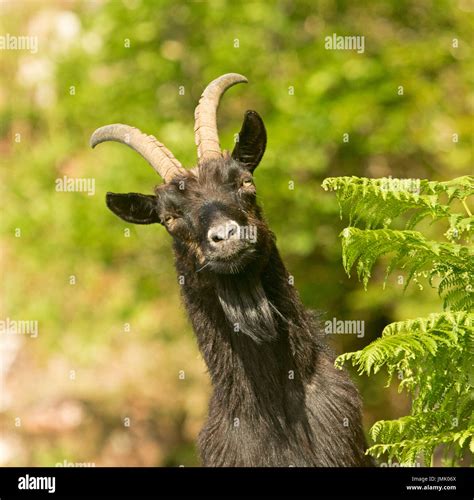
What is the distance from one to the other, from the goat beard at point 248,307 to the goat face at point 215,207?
6.8 inches

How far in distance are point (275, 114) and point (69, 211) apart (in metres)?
4.16

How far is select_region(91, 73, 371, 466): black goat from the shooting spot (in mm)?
6887

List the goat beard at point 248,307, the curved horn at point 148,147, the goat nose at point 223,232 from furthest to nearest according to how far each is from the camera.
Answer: the curved horn at point 148,147
the goat beard at point 248,307
the goat nose at point 223,232

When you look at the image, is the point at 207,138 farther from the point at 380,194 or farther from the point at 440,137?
the point at 440,137

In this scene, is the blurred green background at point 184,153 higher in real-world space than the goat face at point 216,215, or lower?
higher

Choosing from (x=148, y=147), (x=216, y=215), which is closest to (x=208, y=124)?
(x=148, y=147)

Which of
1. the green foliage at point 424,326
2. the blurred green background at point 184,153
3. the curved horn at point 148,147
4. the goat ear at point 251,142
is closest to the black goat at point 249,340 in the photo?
the curved horn at point 148,147

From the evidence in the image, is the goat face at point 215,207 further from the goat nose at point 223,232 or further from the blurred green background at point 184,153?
the blurred green background at point 184,153

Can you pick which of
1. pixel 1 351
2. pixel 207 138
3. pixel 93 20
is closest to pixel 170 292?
pixel 1 351

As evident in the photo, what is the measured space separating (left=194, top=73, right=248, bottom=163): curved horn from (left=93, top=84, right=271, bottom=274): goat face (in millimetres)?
46

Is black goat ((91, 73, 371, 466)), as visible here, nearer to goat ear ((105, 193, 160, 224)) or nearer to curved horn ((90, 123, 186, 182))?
curved horn ((90, 123, 186, 182))

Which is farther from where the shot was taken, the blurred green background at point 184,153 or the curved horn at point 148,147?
the blurred green background at point 184,153

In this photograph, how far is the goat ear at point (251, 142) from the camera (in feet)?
24.9

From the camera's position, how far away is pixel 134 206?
7.70 m
